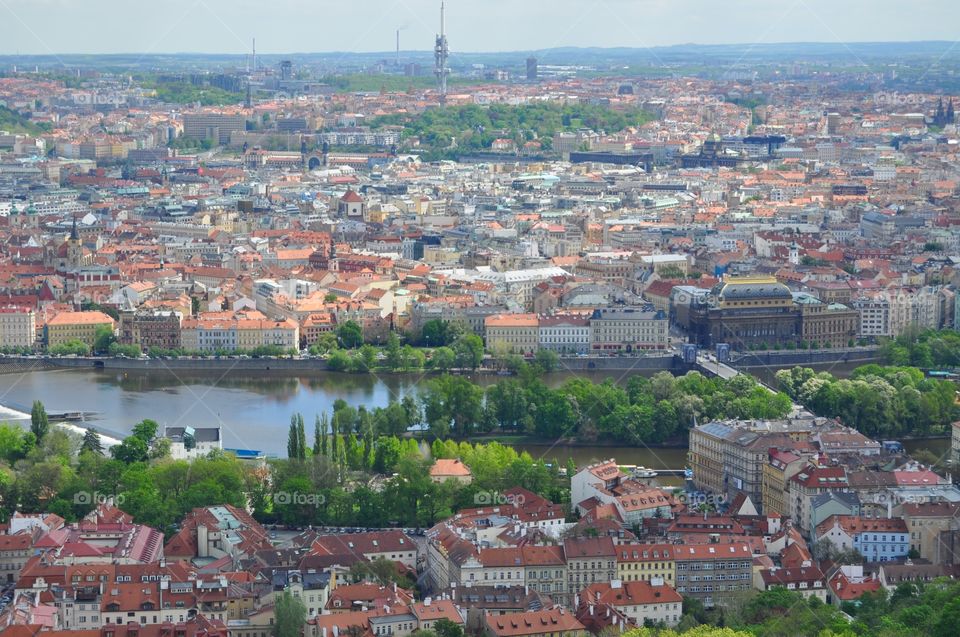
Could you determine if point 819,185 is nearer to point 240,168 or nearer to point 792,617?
point 240,168

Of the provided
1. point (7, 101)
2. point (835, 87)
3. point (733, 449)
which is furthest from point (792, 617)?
point (835, 87)

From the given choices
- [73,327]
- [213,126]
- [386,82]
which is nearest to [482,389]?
[73,327]

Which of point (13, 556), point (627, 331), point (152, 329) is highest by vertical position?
point (13, 556)

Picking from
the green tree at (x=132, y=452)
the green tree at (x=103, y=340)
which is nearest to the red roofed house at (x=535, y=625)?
the green tree at (x=132, y=452)

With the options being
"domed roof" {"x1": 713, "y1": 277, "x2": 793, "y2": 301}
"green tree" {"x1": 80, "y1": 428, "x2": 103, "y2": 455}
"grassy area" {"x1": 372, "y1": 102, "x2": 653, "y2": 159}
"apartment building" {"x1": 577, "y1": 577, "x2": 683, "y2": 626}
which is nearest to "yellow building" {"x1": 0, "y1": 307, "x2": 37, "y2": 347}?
"green tree" {"x1": 80, "y1": 428, "x2": 103, "y2": 455}
